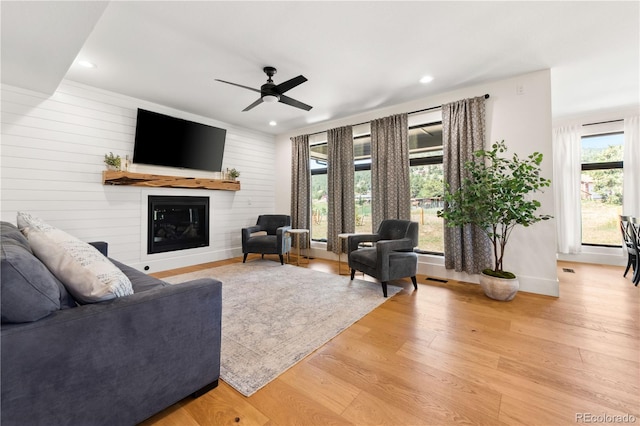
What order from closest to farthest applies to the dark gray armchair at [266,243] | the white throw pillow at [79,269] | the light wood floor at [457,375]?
1. the white throw pillow at [79,269]
2. the light wood floor at [457,375]
3. the dark gray armchair at [266,243]

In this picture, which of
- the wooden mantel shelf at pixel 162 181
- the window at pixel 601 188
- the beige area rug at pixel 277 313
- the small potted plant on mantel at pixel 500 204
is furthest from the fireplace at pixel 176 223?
the window at pixel 601 188

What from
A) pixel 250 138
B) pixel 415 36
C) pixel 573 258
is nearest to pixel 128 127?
pixel 250 138

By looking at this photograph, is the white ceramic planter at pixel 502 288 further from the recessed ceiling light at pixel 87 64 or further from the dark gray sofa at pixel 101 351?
the recessed ceiling light at pixel 87 64

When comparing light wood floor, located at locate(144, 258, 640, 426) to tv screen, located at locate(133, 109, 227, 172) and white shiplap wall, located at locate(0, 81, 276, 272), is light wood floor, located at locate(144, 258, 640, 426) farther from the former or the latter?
tv screen, located at locate(133, 109, 227, 172)

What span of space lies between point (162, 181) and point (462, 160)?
471 centimetres

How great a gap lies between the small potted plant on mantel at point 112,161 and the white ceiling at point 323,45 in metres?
0.97

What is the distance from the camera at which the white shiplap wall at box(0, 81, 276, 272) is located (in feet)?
10.3

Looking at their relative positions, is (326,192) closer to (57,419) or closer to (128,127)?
(128,127)

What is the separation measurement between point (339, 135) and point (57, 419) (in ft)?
16.0

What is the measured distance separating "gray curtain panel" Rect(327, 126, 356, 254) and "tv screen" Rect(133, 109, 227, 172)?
2196 mm

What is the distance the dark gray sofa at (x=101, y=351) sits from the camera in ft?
3.15

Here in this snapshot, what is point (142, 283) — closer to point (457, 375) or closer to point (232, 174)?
point (457, 375)

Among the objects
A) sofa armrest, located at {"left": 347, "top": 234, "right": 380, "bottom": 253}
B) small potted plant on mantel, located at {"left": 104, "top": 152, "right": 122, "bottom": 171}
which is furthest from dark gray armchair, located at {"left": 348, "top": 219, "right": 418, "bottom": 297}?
small potted plant on mantel, located at {"left": 104, "top": 152, "right": 122, "bottom": 171}

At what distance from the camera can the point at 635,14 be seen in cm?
228
